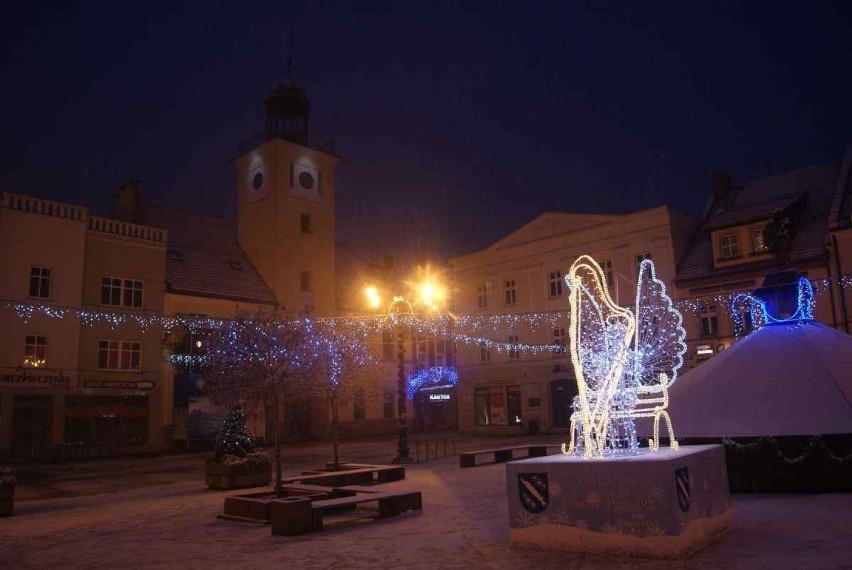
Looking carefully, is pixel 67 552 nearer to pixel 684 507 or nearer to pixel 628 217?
pixel 684 507

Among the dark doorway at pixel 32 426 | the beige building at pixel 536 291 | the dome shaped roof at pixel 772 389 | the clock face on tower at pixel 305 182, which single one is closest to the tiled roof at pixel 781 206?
the beige building at pixel 536 291

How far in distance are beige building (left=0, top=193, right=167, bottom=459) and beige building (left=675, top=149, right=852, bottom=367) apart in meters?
27.4

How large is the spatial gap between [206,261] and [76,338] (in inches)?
410

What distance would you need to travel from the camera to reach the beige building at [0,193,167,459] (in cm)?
3272

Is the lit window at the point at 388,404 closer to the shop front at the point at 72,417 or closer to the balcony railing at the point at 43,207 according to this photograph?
the shop front at the point at 72,417

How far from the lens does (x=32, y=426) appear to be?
3303 centimetres

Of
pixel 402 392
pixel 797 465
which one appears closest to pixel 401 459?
pixel 402 392

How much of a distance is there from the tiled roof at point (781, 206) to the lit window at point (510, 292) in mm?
10635

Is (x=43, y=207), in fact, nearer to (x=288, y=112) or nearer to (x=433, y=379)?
(x=288, y=112)

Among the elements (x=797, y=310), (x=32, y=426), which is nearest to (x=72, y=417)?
(x=32, y=426)

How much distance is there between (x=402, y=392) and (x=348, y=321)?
13968mm

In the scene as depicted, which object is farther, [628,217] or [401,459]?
[628,217]

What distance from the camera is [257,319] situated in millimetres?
A: 27219

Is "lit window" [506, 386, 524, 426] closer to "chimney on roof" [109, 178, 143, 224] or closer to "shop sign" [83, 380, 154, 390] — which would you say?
"shop sign" [83, 380, 154, 390]
